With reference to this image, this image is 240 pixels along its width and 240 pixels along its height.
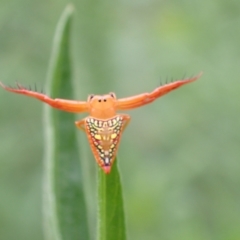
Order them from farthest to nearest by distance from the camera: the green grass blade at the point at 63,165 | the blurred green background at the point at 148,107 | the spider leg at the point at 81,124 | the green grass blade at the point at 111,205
Answer: the blurred green background at the point at 148,107
the spider leg at the point at 81,124
the green grass blade at the point at 63,165
the green grass blade at the point at 111,205

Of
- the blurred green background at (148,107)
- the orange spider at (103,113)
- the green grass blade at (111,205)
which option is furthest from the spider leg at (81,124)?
the blurred green background at (148,107)

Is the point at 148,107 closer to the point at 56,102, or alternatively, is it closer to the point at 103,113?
the point at 103,113

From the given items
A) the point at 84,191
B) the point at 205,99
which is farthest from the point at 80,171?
the point at 205,99

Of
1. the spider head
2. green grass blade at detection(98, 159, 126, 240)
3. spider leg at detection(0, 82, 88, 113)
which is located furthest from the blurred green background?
green grass blade at detection(98, 159, 126, 240)

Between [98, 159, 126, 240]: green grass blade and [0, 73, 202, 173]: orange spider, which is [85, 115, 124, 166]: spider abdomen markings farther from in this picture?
[98, 159, 126, 240]: green grass blade

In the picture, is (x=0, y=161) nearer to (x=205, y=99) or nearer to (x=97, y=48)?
(x=97, y=48)

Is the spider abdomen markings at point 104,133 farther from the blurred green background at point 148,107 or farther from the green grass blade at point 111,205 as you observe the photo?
the blurred green background at point 148,107

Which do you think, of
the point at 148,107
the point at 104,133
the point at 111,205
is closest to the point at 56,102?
the point at 104,133

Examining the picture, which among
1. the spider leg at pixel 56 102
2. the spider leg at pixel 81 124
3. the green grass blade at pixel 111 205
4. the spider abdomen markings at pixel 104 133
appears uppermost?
the spider leg at pixel 56 102
